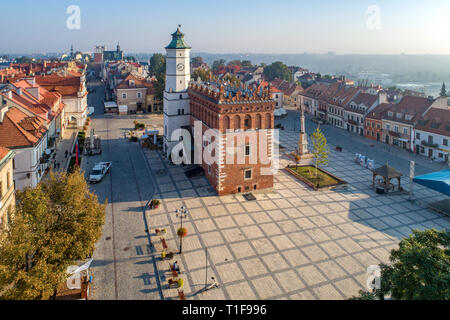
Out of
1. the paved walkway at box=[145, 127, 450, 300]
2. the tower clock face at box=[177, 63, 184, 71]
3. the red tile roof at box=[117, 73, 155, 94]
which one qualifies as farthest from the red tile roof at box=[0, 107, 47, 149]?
the red tile roof at box=[117, 73, 155, 94]

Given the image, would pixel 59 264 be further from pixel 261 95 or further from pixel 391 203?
pixel 391 203

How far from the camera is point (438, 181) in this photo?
39812 mm

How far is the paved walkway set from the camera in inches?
1046

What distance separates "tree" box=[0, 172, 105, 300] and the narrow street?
2905 mm

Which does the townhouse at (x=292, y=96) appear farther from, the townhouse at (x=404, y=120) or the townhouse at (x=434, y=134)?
the townhouse at (x=434, y=134)

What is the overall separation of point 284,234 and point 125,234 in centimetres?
1577

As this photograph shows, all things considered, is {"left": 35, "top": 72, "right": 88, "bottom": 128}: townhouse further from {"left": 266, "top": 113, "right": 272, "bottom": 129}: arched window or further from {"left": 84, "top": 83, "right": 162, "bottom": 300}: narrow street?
{"left": 266, "top": 113, "right": 272, "bottom": 129}: arched window

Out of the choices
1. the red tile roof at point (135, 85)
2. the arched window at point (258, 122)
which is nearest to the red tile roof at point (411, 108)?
the arched window at point (258, 122)

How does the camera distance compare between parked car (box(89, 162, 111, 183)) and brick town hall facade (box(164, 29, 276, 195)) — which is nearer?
brick town hall facade (box(164, 29, 276, 195))

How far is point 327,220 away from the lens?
122 feet

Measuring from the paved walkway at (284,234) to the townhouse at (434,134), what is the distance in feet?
55.9
